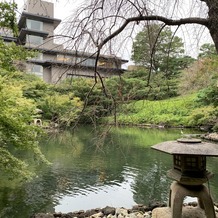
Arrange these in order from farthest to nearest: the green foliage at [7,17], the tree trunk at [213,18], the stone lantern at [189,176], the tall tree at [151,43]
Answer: the stone lantern at [189,176], the green foliage at [7,17], the tall tree at [151,43], the tree trunk at [213,18]

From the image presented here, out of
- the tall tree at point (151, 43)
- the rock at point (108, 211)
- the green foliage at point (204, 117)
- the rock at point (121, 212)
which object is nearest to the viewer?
the tall tree at point (151, 43)

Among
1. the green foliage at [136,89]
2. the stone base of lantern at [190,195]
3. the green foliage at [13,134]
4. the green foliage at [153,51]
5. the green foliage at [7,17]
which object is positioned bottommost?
the stone base of lantern at [190,195]

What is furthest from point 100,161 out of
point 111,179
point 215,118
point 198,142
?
point 215,118

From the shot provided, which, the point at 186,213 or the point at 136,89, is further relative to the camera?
the point at 186,213

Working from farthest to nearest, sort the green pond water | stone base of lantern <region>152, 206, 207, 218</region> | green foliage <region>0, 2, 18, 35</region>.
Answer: the green pond water, stone base of lantern <region>152, 206, 207, 218</region>, green foliage <region>0, 2, 18, 35</region>

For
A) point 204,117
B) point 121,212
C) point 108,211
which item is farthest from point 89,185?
point 204,117

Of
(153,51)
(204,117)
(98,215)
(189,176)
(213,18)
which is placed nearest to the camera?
(213,18)

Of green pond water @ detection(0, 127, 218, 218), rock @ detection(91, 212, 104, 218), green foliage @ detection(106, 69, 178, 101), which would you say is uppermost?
green foliage @ detection(106, 69, 178, 101)

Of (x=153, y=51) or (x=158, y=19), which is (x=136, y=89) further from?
(x=158, y=19)

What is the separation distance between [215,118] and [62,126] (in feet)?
40.4

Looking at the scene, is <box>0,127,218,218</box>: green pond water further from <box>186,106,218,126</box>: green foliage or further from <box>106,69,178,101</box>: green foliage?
<box>186,106,218,126</box>: green foliage

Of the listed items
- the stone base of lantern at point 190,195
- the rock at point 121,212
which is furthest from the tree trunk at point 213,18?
the rock at point 121,212

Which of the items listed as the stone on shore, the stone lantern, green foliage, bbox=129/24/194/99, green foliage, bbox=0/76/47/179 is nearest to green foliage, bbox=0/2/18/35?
green foliage, bbox=129/24/194/99

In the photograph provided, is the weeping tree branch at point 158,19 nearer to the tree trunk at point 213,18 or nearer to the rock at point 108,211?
the tree trunk at point 213,18
